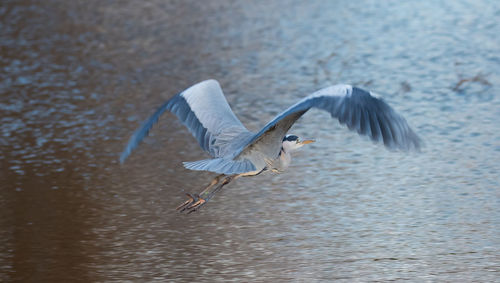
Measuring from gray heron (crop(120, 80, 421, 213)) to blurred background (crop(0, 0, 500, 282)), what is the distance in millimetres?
473

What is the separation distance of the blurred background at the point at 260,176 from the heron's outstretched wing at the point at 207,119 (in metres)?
0.52

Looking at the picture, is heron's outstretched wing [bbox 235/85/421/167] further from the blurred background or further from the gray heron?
the blurred background

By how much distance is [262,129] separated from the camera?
4582 mm

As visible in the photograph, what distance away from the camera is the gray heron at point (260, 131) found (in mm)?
4027

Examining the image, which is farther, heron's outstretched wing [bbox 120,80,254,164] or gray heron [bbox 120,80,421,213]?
heron's outstretched wing [bbox 120,80,254,164]

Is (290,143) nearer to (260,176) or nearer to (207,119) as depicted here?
(207,119)

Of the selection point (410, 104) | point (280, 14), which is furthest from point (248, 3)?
point (410, 104)

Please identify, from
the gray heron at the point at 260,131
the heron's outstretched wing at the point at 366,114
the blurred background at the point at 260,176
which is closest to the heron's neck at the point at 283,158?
the gray heron at the point at 260,131

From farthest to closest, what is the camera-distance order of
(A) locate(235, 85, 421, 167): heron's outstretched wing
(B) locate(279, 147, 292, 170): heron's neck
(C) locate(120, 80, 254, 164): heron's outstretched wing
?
(C) locate(120, 80, 254, 164): heron's outstretched wing
(B) locate(279, 147, 292, 170): heron's neck
(A) locate(235, 85, 421, 167): heron's outstretched wing

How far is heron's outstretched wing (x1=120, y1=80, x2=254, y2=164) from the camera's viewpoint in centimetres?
504

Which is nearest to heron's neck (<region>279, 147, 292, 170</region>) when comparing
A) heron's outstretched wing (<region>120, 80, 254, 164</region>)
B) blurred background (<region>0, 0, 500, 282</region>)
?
heron's outstretched wing (<region>120, 80, 254, 164</region>)

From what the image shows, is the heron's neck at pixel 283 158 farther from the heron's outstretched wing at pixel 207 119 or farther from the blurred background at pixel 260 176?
the blurred background at pixel 260 176

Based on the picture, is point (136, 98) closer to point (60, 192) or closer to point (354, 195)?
point (60, 192)

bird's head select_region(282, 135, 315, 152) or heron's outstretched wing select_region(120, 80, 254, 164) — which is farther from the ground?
heron's outstretched wing select_region(120, 80, 254, 164)
